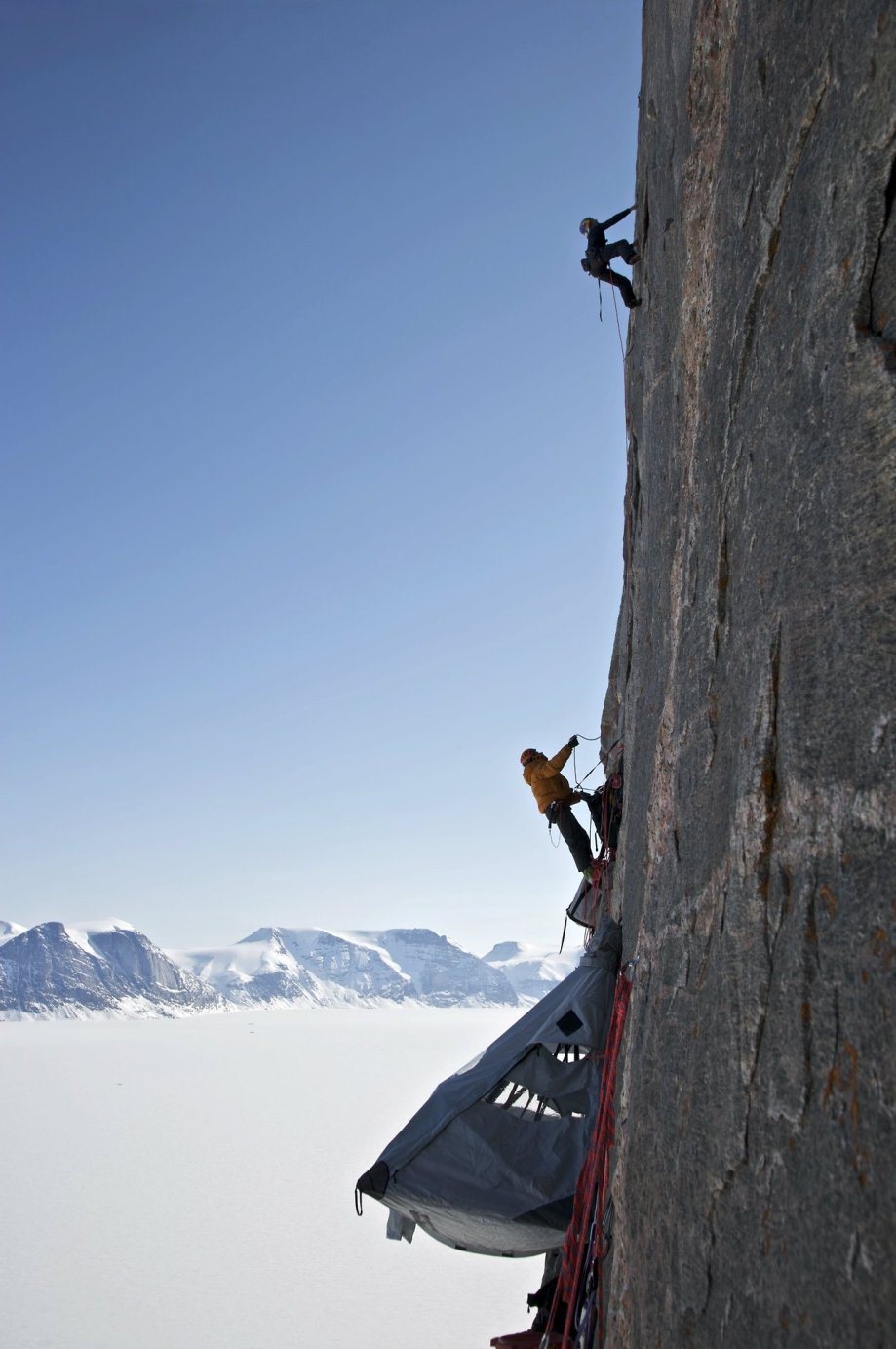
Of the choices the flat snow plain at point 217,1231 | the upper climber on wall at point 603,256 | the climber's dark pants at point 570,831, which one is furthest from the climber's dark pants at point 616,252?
the flat snow plain at point 217,1231

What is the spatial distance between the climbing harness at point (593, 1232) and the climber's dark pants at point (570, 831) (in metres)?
3.67

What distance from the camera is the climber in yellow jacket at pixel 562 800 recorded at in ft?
32.9

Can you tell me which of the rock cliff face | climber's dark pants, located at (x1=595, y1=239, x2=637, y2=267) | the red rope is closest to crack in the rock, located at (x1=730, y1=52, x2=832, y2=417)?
the rock cliff face

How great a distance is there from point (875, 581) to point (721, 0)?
12.2 ft

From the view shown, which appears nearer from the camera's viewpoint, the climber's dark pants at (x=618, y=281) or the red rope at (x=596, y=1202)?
the red rope at (x=596, y=1202)

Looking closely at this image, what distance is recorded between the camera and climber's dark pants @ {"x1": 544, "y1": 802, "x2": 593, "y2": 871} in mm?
10047

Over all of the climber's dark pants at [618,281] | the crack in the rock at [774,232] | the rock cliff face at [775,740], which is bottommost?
the rock cliff face at [775,740]

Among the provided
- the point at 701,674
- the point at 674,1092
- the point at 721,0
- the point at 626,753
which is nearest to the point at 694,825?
the point at 701,674

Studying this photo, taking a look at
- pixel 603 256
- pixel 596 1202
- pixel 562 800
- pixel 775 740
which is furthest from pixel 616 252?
pixel 596 1202

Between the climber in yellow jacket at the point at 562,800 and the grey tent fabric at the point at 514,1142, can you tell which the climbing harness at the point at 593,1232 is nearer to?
the grey tent fabric at the point at 514,1142

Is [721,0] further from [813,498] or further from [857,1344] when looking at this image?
[857,1344]

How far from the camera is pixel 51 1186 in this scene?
34406 mm

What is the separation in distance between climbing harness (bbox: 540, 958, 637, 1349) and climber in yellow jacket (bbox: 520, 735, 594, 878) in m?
3.68

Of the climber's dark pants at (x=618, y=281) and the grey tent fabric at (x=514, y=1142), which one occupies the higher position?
the climber's dark pants at (x=618, y=281)
